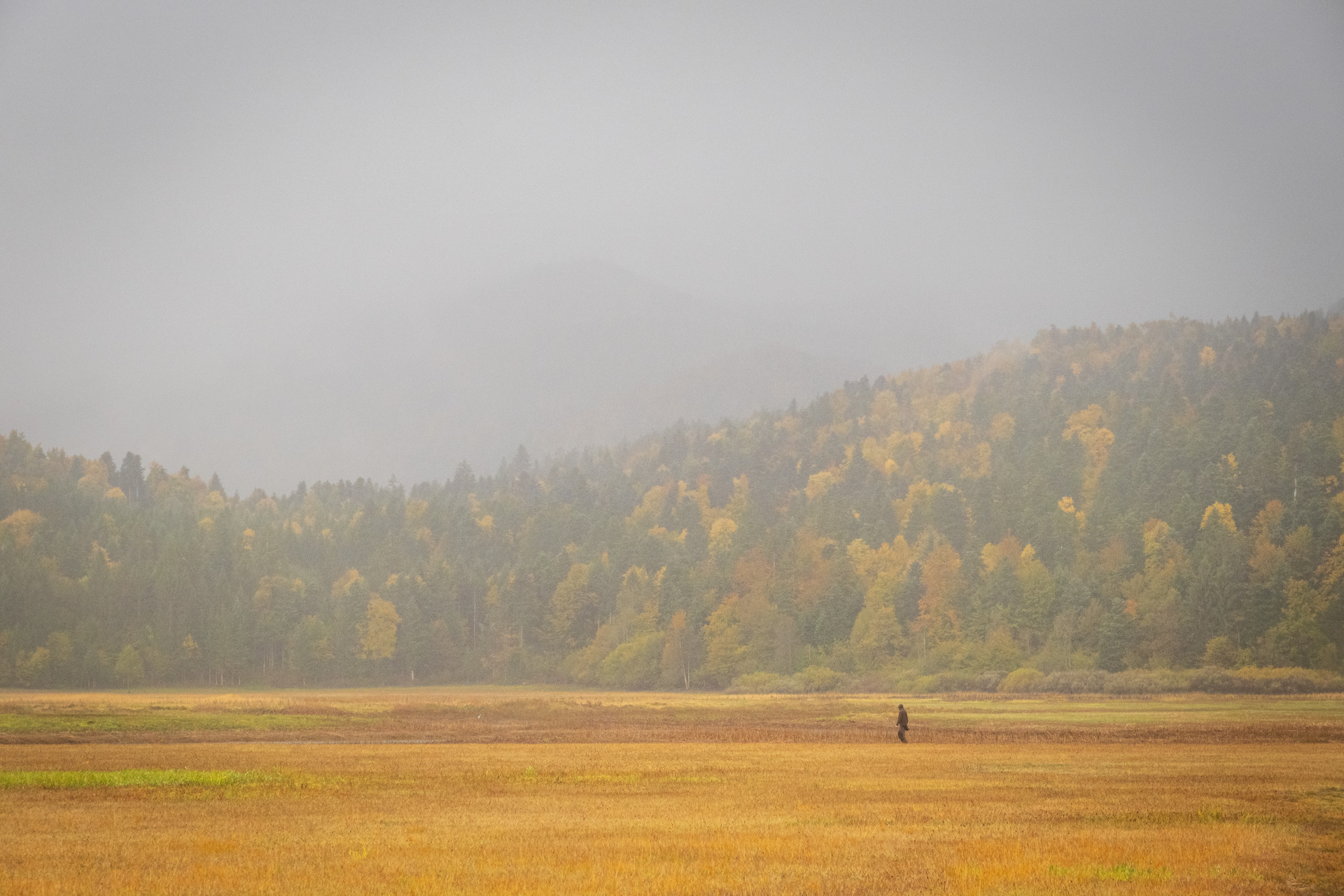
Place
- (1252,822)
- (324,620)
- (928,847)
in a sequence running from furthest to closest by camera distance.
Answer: (324,620) → (1252,822) → (928,847)

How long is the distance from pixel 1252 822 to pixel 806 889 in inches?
593

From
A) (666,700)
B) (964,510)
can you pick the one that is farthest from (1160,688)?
(964,510)

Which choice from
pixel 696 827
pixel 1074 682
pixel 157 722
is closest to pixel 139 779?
pixel 696 827

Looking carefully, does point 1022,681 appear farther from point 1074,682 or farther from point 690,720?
point 690,720

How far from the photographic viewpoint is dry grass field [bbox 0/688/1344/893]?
22.9m

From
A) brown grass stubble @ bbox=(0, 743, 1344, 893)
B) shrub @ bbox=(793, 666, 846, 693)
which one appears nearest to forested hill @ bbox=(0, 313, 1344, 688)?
shrub @ bbox=(793, 666, 846, 693)

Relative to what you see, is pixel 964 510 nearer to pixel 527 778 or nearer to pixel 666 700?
pixel 666 700

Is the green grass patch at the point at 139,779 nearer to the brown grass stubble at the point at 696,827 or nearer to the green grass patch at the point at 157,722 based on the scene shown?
the brown grass stubble at the point at 696,827

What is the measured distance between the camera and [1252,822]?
97.6 ft

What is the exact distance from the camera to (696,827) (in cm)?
2909

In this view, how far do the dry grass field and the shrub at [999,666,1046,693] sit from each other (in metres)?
54.2

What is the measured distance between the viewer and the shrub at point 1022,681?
404 feet

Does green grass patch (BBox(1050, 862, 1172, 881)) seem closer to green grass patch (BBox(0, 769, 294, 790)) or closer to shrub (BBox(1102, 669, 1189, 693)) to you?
green grass patch (BBox(0, 769, 294, 790))

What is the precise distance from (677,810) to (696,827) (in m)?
3.66
